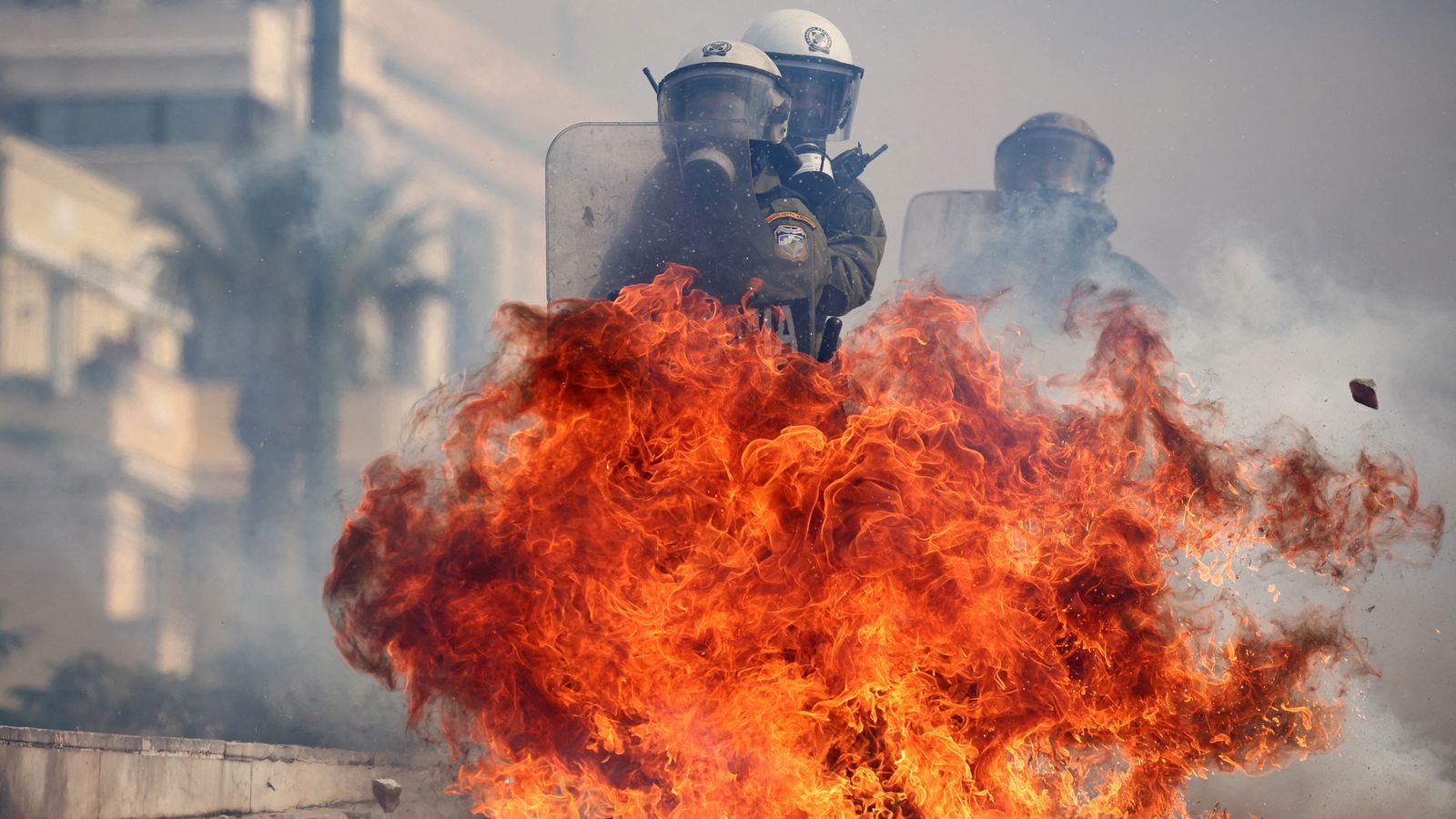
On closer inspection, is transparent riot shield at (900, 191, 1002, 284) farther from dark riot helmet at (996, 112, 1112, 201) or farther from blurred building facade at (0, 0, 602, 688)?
blurred building facade at (0, 0, 602, 688)

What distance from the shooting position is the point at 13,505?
658 inches

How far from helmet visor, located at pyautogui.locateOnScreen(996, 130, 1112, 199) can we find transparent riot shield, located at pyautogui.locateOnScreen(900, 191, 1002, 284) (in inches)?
49.8

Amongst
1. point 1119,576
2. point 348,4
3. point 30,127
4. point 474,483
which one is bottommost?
point 1119,576

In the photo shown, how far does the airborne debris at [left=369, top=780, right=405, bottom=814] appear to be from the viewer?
24.2 feet

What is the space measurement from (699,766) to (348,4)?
17912 mm

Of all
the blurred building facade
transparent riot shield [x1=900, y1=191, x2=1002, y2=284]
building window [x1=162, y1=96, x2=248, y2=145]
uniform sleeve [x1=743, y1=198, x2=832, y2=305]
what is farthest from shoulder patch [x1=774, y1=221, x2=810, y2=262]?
building window [x1=162, y1=96, x2=248, y2=145]

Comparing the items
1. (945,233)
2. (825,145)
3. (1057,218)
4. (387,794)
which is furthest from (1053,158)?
(387,794)

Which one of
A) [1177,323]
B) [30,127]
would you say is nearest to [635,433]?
[1177,323]

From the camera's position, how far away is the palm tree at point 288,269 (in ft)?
57.4

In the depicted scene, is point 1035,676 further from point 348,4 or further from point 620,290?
point 348,4

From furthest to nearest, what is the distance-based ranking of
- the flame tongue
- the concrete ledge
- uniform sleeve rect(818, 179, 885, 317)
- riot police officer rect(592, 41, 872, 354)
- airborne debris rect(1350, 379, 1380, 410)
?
uniform sleeve rect(818, 179, 885, 317)
airborne debris rect(1350, 379, 1380, 410)
riot police officer rect(592, 41, 872, 354)
the concrete ledge
the flame tongue

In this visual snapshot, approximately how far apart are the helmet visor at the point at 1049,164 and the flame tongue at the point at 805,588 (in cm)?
496

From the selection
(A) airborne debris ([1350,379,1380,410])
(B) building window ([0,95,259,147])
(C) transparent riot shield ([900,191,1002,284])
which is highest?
(B) building window ([0,95,259,147])

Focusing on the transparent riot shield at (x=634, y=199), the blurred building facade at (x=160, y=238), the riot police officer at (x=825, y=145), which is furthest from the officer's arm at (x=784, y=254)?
the blurred building facade at (x=160, y=238)
